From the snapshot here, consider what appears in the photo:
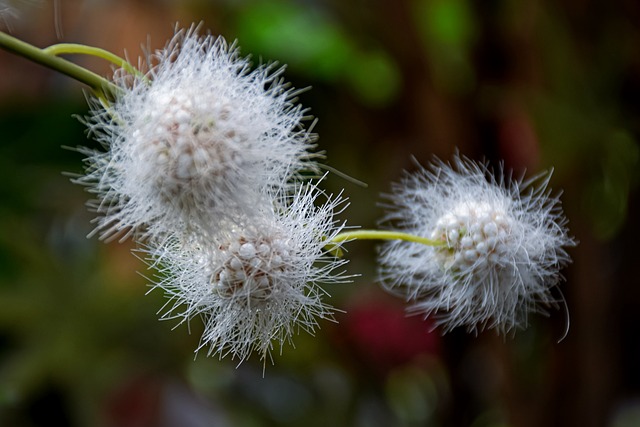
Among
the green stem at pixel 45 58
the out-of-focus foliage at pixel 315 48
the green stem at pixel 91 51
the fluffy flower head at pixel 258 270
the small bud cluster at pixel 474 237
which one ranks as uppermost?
the out-of-focus foliage at pixel 315 48

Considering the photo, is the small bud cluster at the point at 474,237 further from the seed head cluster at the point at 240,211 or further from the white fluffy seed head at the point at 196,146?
the white fluffy seed head at the point at 196,146

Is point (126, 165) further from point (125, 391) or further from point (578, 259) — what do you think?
point (125, 391)

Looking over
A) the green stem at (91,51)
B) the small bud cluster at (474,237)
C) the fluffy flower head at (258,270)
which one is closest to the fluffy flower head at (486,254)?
the small bud cluster at (474,237)

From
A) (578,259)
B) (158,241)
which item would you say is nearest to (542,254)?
(158,241)

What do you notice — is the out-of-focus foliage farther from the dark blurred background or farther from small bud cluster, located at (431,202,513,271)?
small bud cluster, located at (431,202,513,271)

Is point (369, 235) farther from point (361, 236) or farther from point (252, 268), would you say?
point (252, 268)

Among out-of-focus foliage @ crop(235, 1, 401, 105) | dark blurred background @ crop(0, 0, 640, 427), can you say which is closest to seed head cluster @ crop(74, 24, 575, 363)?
dark blurred background @ crop(0, 0, 640, 427)
